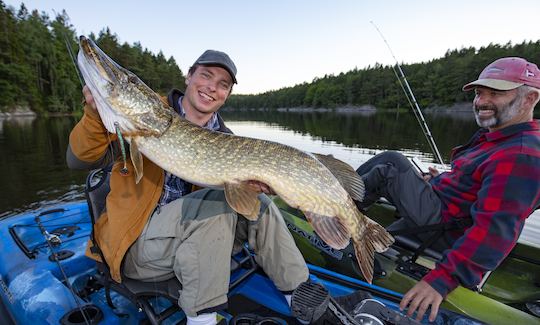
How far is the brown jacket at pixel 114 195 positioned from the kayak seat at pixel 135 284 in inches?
3.8

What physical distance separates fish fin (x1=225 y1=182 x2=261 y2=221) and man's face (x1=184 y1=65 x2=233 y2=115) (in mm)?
789

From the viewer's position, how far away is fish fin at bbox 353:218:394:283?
1.73m

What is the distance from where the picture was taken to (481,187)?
76.7 inches

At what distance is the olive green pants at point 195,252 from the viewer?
1510 millimetres

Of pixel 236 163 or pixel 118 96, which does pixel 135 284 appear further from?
pixel 118 96

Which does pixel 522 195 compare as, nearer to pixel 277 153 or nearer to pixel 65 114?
pixel 277 153

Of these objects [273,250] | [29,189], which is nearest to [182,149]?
[273,250]

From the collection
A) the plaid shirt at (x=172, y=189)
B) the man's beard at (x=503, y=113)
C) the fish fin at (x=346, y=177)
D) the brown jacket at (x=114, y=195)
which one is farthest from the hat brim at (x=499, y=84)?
the brown jacket at (x=114, y=195)

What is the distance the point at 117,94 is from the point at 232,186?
0.86m

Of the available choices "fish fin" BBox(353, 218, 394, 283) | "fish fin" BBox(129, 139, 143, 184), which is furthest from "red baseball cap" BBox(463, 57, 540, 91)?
"fish fin" BBox(129, 139, 143, 184)

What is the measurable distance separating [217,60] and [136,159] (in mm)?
965

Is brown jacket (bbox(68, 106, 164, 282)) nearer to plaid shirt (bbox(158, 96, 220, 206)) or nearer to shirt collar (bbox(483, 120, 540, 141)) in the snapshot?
plaid shirt (bbox(158, 96, 220, 206))

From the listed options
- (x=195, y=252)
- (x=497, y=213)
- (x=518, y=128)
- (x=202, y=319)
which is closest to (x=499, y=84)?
(x=518, y=128)

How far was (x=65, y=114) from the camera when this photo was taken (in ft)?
131
